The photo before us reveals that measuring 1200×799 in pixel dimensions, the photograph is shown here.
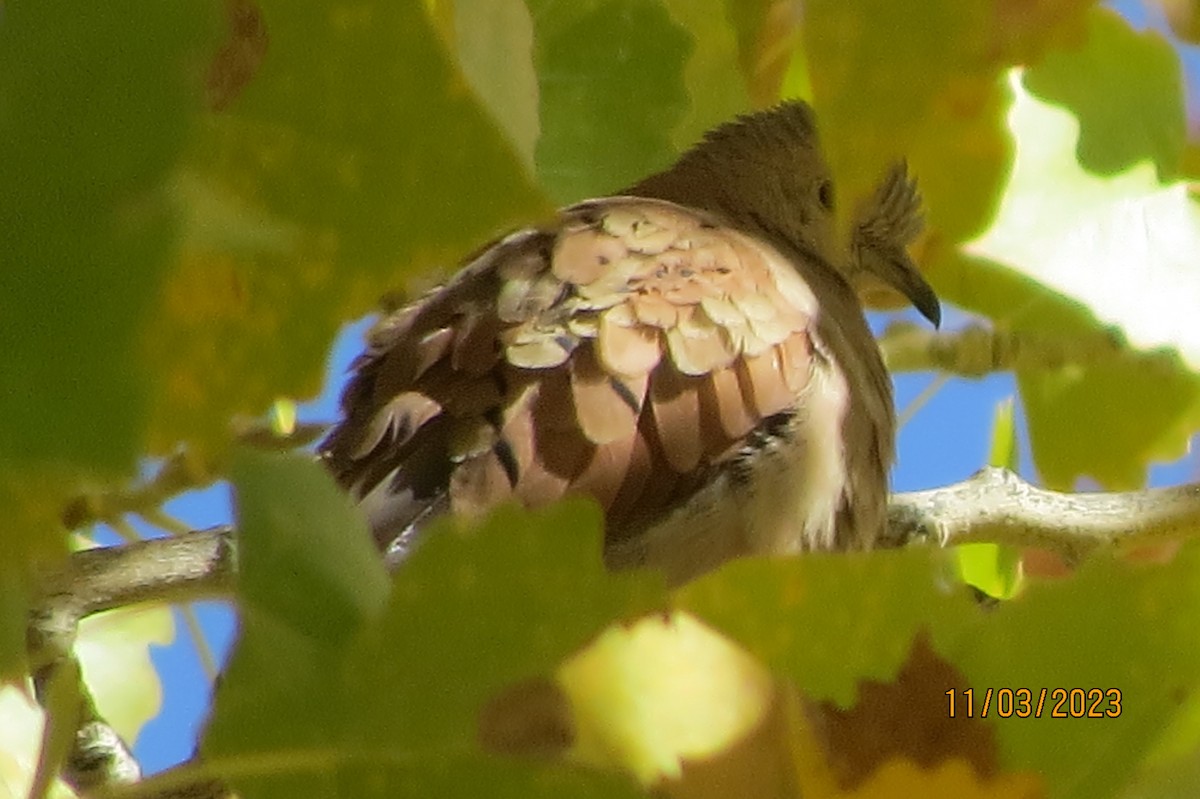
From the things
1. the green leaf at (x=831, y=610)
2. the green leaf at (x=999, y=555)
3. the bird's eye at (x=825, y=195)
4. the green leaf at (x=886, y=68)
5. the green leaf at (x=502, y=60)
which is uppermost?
the bird's eye at (x=825, y=195)

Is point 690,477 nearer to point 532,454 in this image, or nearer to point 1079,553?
point 532,454

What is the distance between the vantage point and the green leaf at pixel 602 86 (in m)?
0.54

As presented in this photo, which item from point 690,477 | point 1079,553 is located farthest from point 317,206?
point 1079,553

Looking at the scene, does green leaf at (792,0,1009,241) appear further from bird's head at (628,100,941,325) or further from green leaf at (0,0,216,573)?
bird's head at (628,100,941,325)

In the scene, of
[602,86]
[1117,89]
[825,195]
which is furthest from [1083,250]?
[825,195]

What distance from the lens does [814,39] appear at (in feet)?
1.49

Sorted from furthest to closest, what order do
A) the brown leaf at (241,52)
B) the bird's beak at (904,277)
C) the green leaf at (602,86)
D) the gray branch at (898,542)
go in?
the bird's beak at (904,277)
the gray branch at (898,542)
the green leaf at (602,86)
the brown leaf at (241,52)

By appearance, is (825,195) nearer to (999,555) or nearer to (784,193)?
(784,193)

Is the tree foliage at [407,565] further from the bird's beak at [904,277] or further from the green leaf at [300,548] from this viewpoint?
the bird's beak at [904,277]

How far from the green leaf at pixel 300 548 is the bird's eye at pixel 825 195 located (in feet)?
4.40

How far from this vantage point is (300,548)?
26 cm

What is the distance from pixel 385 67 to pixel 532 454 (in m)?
0.53

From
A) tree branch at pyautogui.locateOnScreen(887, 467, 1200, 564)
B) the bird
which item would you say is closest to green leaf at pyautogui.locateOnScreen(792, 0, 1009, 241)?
the bird

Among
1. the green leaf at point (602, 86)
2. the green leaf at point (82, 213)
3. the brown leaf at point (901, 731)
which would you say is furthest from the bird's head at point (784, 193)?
the green leaf at point (82, 213)
